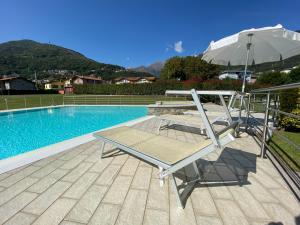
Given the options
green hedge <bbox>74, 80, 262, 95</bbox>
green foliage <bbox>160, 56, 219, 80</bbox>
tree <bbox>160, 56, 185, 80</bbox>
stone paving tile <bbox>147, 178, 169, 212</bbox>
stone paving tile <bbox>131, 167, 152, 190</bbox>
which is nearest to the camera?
stone paving tile <bbox>147, 178, 169, 212</bbox>

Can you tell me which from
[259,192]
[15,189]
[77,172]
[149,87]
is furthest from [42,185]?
[149,87]

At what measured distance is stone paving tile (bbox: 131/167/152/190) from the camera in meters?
2.34

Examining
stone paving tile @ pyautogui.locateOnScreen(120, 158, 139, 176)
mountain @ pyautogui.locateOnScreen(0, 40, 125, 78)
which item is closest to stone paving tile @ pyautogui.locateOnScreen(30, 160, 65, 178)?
stone paving tile @ pyautogui.locateOnScreen(120, 158, 139, 176)

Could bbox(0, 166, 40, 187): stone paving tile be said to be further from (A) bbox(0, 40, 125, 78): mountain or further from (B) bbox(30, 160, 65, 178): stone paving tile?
(A) bbox(0, 40, 125, 78): mountain

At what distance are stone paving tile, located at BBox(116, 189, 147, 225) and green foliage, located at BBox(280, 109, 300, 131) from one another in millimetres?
5457

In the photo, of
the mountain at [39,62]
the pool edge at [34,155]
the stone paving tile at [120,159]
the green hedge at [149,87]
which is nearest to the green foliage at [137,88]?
the green hedge at [149,87]

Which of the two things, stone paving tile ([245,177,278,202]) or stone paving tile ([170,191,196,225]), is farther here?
stone paving tile ([245,177,278,202])

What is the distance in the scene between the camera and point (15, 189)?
2238mm

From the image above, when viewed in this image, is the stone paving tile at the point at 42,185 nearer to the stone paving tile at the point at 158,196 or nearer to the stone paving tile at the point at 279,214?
the stone paving tile at the point at 158,196

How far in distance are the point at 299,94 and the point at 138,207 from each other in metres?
5.80

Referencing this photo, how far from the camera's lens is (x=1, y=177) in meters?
2.54

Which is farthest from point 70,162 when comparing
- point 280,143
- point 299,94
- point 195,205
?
point 299,94

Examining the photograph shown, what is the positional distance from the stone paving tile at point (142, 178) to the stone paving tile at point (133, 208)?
119mm

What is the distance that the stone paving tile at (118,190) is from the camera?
204 cm
